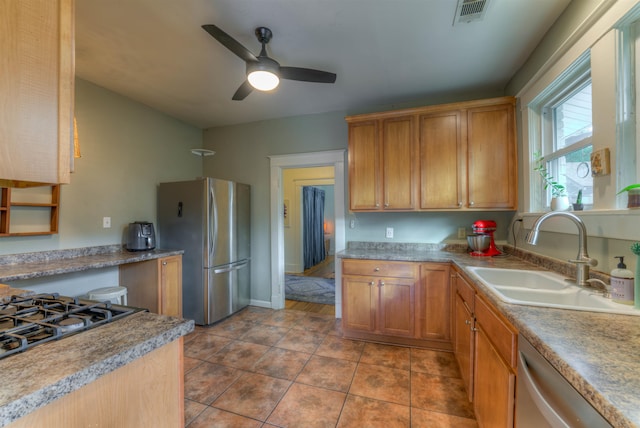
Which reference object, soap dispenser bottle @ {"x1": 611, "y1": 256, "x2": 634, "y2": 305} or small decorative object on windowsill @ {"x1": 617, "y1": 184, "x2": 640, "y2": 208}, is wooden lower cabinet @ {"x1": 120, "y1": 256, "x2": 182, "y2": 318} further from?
small decorative object on windowsill @ {"x1": 617, "y1": 184, "x2": 640, "y2": 208}

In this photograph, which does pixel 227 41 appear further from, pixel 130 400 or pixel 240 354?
pixel 240 354

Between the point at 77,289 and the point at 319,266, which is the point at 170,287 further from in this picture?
the point at 319,266

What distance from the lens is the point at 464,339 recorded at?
6.03 ft

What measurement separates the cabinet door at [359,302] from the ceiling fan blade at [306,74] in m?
1.83

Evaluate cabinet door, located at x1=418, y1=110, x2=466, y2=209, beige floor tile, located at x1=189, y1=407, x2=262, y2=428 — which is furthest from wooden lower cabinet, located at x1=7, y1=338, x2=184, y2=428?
cabinet door, located at x1=418, y1=110, x2=466, y2=209

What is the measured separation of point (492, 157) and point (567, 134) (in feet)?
2.02

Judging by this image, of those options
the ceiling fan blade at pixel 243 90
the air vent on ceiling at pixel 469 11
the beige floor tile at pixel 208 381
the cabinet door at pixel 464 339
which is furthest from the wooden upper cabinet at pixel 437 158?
the beige floor tile at pixel 208 381

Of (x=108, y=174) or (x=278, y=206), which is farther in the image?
(x=278, y=206)

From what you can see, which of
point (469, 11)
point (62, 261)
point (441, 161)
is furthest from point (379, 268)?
point (62, 261)

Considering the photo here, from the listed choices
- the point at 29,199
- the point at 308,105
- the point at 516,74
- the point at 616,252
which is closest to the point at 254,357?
the point at 29,199

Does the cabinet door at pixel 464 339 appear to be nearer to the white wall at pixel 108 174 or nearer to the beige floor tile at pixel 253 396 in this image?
the beige floor tile at pixel 253 396

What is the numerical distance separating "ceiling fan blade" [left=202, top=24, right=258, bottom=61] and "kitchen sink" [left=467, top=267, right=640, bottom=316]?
2.05 metres

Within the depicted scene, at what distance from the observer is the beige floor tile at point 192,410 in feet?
5.49

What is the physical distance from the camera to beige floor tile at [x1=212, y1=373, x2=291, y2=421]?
174 cm
